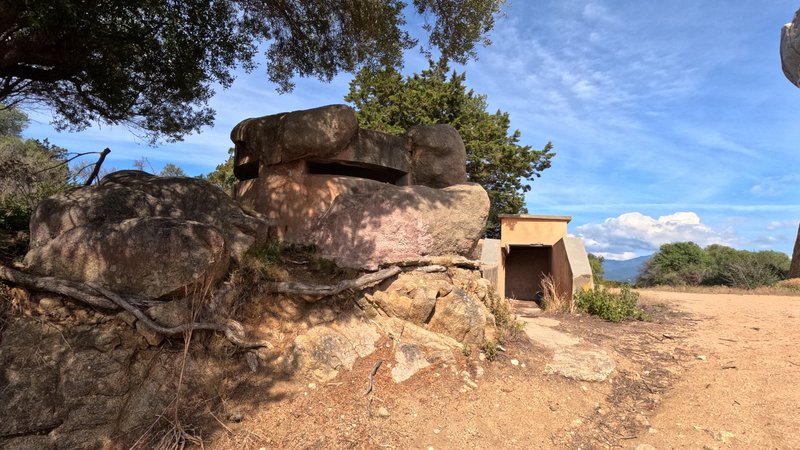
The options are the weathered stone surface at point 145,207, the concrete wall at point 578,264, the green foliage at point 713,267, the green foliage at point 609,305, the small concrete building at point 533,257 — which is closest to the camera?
the weathered stone surface at point 145,207

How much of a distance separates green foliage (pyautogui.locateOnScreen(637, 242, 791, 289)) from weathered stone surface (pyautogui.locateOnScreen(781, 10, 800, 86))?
24.9 feet

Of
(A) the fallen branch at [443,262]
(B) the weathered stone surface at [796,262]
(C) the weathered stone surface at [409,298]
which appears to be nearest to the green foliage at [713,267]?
(B) the weathered stone surface at [796,262]

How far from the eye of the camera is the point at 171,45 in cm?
502

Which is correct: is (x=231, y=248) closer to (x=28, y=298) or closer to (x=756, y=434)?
(x=28, y=298)

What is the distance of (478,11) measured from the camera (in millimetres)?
6133

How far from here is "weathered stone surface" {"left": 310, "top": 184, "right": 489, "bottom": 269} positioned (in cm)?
502

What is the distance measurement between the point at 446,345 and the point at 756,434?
2.55 metres

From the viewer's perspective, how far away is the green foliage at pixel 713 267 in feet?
51.3

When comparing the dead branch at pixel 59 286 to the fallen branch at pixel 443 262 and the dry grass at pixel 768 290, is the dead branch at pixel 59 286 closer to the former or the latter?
the fallen branch at pixel 443 262

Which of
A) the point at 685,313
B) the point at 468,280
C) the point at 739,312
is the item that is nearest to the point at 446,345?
the point at 468,280

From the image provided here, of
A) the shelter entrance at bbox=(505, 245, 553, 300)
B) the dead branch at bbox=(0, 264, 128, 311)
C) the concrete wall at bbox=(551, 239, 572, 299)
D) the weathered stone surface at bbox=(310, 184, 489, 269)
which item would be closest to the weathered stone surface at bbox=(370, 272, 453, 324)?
the weathered stone surface at bbox=(310, 184, 489, 269)

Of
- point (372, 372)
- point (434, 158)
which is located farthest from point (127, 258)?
point (434, 158)

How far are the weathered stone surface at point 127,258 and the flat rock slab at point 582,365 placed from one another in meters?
3.57

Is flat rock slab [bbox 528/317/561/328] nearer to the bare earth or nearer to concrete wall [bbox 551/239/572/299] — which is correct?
the bare earth
